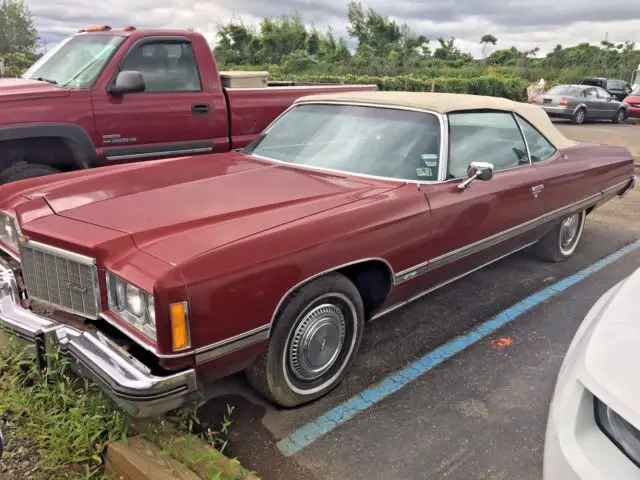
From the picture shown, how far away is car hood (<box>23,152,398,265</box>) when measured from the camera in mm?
2510

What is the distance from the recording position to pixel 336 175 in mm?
3559

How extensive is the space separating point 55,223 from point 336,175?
1.68 metres

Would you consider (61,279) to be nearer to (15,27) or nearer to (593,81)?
(593,81)

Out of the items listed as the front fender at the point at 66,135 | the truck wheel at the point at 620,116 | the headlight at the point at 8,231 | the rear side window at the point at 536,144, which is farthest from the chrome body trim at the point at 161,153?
the truck wheel at the point at 620,116

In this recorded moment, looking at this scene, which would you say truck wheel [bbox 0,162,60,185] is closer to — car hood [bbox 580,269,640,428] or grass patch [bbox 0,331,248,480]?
grass patch [bbox 0,331,248,480]

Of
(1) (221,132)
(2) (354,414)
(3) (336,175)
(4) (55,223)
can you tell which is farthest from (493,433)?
(1) (221,132)

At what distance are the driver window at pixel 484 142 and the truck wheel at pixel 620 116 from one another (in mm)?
18619

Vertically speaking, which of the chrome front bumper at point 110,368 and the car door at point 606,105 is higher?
the chrome front bumper at point 110,368

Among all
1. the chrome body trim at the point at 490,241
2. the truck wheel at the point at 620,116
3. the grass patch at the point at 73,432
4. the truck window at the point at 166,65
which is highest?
the truck window at the point at 166,65

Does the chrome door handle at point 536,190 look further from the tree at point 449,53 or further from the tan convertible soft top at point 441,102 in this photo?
the tree at point 449,53

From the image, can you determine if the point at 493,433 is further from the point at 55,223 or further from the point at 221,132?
the point at 221,132

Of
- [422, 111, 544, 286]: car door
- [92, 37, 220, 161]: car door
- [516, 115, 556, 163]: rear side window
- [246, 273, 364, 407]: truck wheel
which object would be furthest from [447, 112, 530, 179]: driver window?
[92, 37, 220, 161]: car door

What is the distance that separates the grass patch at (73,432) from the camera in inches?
94.7

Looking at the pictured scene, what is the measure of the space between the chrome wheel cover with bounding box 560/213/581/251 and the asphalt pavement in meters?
0.76
